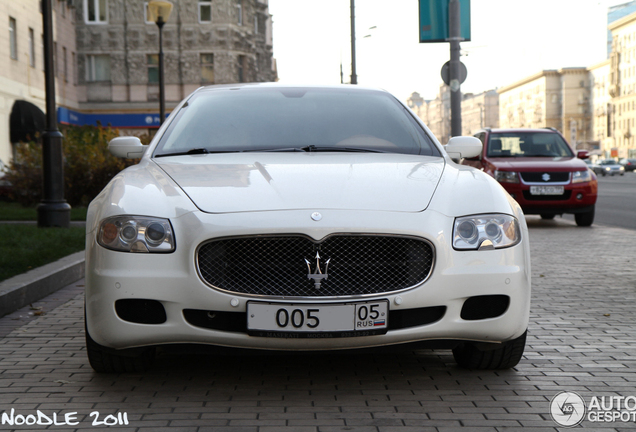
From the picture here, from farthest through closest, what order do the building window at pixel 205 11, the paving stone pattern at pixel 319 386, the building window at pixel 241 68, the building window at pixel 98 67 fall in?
the building window at pixel 241 68 → the building window at pixel 205 11 → the building window at pixel 98 67 → the paving stone pattern at pixel 319 386

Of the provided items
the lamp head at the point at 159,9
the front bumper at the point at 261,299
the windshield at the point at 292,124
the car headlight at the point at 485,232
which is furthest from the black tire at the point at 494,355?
the lamp head at the point at 159,9

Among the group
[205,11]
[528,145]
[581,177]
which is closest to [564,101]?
[205,11]

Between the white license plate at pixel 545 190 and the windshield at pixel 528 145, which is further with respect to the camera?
the windshield at pixel 528 145

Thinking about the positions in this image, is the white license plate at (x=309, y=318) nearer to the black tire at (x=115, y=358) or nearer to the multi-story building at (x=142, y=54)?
the black tire at (x=115, y=358)

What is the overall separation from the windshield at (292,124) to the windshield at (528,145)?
399 inches

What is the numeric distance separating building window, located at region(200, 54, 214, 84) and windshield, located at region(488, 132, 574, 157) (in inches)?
1134

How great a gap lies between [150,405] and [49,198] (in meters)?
8.35

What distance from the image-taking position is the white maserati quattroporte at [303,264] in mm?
3395

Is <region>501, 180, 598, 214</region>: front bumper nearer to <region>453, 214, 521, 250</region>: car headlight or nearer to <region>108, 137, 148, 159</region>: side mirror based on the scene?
<region>108, 137, 148, 159</region>: side mirror

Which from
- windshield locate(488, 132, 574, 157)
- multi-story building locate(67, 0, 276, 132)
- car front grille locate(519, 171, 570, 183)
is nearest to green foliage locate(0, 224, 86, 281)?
car front grille locate(519, 171, 570, 183)

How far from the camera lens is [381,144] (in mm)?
4688

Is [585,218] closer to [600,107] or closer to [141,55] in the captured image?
[141,55]

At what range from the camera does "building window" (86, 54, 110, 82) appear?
137ft

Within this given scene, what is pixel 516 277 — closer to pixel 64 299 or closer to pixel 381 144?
pixel 381 144
